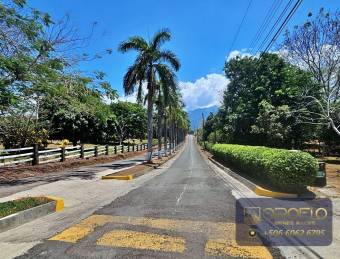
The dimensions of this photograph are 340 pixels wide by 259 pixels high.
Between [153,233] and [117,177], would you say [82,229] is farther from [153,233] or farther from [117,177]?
[117,177]

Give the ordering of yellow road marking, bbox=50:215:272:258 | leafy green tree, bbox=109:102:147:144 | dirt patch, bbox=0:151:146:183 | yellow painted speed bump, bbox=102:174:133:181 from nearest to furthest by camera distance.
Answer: yellow road marking, bbox=50:215:272:258
dirt patch, bbox=0:151:146:183
yellow painted speed bump, bbox=102:174:133:181
leafy green tree, bbox=109:102:147:144

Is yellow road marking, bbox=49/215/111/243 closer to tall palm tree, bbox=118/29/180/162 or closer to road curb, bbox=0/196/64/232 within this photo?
road curb, bbox=0/196/64/232

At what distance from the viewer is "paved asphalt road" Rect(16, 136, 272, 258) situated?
651 cm

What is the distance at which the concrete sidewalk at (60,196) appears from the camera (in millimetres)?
7250

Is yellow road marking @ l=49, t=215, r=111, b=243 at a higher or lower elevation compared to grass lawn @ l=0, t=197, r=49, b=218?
lower

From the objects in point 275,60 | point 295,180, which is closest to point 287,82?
point 275,60

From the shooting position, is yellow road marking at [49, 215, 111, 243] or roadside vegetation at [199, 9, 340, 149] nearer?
yellow road marking at [49, 215, 111, 243]

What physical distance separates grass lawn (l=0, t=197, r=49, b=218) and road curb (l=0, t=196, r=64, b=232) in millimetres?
144

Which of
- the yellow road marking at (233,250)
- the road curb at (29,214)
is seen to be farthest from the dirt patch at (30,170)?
the yellow road marking at (233,250)

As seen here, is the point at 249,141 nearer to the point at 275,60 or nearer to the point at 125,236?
the point at 275,60

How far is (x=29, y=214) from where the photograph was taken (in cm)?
891

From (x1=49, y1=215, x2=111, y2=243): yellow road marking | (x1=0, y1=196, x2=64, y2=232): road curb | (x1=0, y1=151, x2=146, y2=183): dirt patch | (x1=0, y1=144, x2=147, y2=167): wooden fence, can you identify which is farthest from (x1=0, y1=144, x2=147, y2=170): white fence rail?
(x1=49, y1=215, x2=111, y2=243): yellow road marking

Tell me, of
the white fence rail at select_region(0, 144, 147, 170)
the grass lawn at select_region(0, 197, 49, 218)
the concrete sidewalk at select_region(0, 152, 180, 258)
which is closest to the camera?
the concrete sidewalk at select_region(0, 152, 180, 258)

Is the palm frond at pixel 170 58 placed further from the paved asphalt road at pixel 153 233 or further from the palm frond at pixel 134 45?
the paved asphalt road at pixel 153 233
